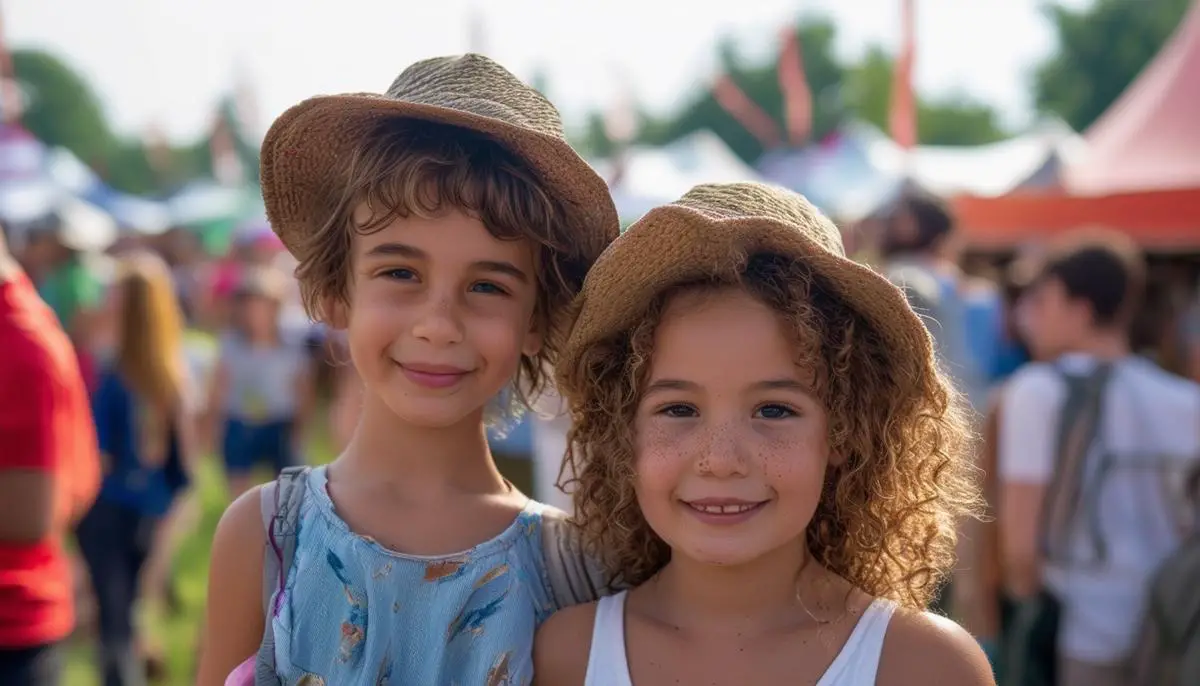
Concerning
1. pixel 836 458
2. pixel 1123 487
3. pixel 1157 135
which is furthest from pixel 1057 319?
pixel 1157 135

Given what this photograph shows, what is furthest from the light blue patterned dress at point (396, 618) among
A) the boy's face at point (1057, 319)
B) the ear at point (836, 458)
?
the boy's face at point (1057, 319)

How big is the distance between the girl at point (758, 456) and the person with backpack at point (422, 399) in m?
0.13

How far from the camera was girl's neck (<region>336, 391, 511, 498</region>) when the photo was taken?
210 cm

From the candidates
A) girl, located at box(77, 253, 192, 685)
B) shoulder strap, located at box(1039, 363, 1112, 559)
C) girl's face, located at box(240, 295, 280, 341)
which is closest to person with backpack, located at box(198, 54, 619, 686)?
shoulder strap, located at box(1039, 363, 1112, 559)

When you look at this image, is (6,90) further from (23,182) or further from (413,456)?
(413,456)

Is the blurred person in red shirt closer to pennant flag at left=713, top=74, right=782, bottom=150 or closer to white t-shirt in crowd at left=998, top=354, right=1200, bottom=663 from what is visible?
white t-shirt in crowd at left=998, top=354, right=1200, bottom=663

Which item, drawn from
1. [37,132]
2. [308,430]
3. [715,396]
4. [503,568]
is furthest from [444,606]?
[37,132]

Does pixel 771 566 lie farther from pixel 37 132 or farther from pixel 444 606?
pixel 37 132

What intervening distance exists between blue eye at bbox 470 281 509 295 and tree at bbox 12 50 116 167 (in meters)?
74.9

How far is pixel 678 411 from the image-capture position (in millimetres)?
1968

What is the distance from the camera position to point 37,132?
70.7m

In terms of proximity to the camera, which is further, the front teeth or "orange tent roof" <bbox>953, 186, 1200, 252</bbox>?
"orange tent roof" <bbox>953, 186, 1200, 252</bbox>

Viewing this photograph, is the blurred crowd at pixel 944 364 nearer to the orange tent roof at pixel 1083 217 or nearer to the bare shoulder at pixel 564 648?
the orange tent roof at pixel 1083 217

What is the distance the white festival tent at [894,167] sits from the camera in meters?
13.1
